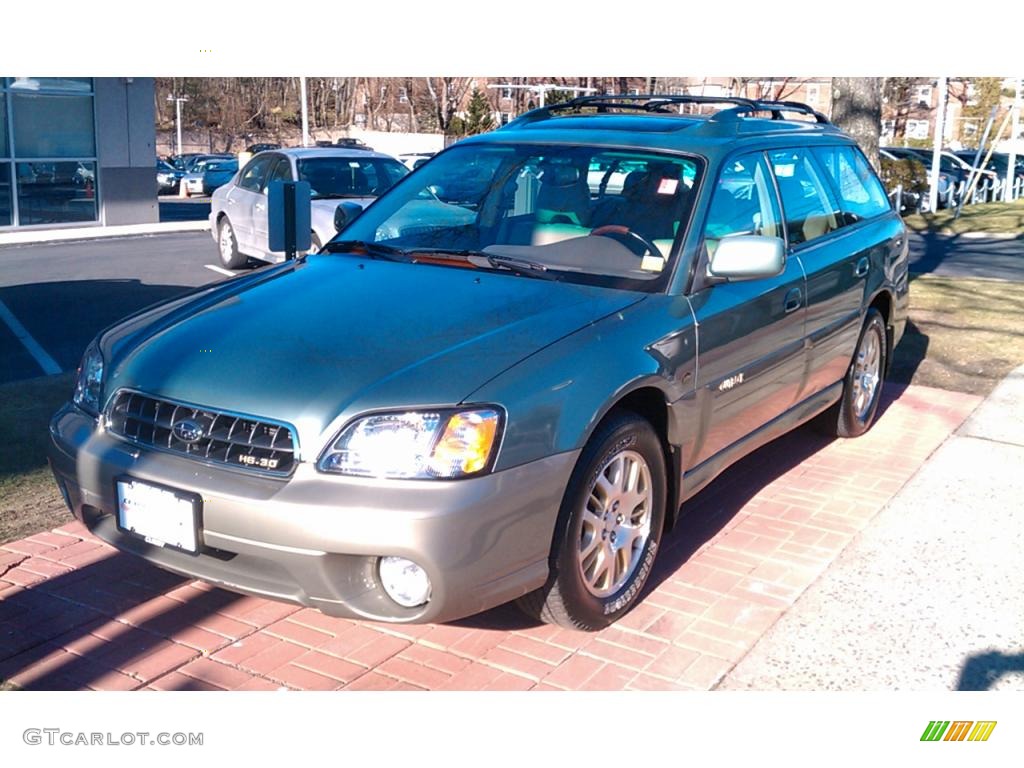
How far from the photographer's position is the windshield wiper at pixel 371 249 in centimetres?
466

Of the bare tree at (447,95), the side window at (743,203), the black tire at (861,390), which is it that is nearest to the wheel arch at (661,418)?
the side window at (743,203)

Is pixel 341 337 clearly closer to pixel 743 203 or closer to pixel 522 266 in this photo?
pixel 522 266

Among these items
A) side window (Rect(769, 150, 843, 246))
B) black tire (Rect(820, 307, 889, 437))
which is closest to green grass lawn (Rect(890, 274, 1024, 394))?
black tire (Rect(820, 307, 889, 437))

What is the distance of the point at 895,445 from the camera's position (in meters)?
6.44

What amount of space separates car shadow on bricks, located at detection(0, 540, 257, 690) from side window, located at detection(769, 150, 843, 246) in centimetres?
314

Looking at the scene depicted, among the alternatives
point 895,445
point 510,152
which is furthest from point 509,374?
point 895,445

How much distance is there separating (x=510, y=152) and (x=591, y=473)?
6.35ft

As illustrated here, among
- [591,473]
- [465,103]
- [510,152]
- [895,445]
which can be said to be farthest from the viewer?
[465,103]

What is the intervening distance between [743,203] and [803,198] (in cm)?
76

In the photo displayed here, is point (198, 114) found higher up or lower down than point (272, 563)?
higher up

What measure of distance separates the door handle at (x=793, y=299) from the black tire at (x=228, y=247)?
969 centimetres

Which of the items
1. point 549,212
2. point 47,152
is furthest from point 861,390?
point 47,152

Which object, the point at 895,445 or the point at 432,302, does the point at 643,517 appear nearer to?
the point at 432,302

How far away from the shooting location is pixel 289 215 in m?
5.75
